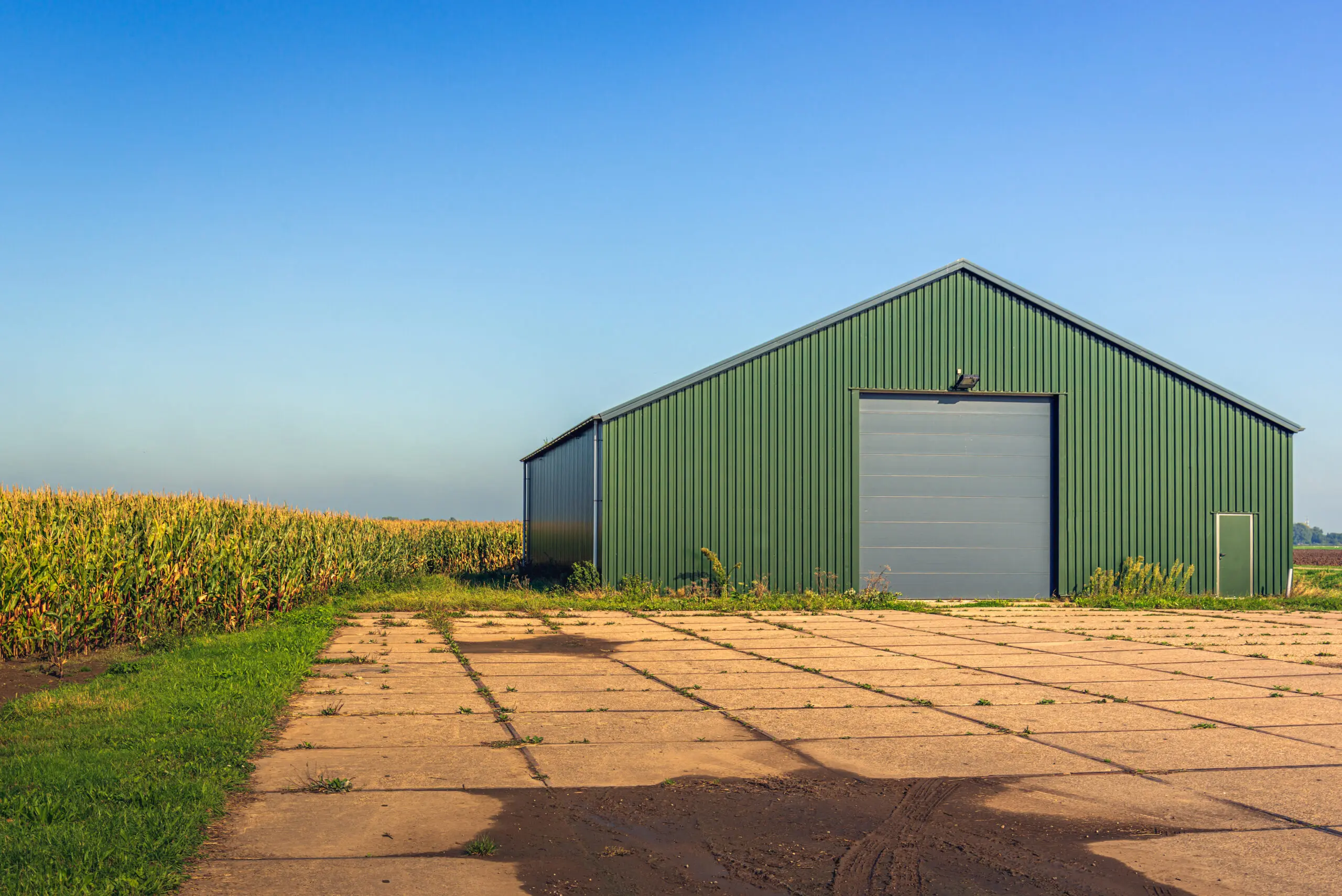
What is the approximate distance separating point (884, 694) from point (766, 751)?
293 cm

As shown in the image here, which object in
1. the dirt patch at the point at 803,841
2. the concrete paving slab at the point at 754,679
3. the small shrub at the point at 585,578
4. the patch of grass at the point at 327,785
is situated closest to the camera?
the dirt patch at the point at 803,841

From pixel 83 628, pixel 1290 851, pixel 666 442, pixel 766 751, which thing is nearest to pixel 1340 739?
pixel 1290 851

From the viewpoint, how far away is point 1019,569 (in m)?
22.5

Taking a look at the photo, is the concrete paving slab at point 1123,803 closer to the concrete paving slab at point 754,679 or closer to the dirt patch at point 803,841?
the dirt patch at point 803,841

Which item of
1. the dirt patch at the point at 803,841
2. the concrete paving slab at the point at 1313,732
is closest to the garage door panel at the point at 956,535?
the concrete paving slab at the point at 1313,732

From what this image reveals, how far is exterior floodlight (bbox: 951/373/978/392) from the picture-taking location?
72.4 ft

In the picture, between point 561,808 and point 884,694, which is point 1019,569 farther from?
point 561,808

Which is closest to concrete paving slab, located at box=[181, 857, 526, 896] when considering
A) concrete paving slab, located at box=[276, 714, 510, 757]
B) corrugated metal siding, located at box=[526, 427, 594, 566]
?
concrete paving slab, located at box=[276, 714, 510, 757]

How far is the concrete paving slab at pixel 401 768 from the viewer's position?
6469 millimetres

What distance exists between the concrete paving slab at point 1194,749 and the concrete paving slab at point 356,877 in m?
4.68

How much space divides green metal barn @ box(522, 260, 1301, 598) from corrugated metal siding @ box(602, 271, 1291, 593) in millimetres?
37

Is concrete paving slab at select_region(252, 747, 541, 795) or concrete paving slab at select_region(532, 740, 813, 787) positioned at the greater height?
concrete paving slab at select_region(252, 747, 541, 795)

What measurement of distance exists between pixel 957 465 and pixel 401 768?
17525mm

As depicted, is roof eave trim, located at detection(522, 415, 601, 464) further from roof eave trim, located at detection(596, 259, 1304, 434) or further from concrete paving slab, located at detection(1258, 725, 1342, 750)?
concrete paving slab, located at detection(1258, 725, 1342, 750)
